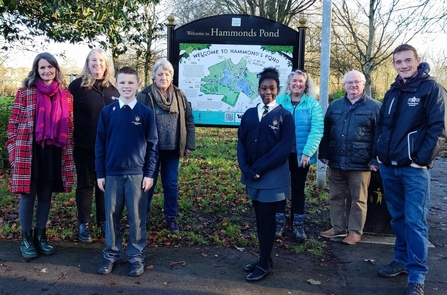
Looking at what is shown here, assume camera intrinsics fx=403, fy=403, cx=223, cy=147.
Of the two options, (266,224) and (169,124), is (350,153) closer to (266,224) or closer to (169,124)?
(266,224)

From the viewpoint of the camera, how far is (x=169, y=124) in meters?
4.75

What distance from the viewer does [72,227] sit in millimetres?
5164

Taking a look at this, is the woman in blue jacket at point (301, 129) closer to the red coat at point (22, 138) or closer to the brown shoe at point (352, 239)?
the brown shoe at point (352, 239)

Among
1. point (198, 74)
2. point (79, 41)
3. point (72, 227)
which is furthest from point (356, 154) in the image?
point (79, 41)

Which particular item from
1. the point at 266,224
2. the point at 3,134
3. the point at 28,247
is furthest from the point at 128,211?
the point at 3,134

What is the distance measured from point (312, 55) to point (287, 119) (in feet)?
60.0

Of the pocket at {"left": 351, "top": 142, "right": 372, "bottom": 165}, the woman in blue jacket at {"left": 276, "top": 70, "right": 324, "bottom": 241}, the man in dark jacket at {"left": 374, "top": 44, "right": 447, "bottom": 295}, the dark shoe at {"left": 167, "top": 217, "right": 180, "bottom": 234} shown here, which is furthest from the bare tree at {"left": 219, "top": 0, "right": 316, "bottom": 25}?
the man in dark jacket at {"left": 374, "top": 44, "right": 447, "bottom": 295}

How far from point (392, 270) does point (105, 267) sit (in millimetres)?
2788

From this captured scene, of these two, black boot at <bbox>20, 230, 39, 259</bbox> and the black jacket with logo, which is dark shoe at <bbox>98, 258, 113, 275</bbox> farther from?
the black jacket with logo

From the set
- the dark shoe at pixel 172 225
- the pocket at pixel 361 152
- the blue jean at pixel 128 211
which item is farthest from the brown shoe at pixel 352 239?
the blue jean at pixel 128 211

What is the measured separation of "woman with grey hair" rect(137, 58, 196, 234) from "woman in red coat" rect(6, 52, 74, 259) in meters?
0.94

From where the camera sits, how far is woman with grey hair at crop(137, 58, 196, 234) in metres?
4.69

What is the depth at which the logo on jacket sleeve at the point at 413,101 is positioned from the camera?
349cm

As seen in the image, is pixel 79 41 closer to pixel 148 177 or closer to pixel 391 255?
pixel 148 177
